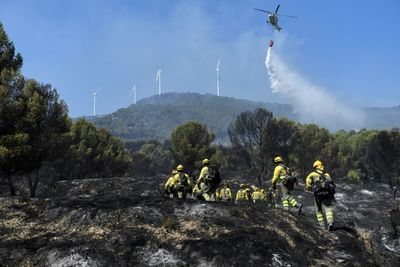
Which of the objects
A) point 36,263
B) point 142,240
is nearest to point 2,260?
point 36,263

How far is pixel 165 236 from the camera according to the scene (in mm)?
Result: 14227

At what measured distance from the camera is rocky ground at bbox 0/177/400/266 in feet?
42.4

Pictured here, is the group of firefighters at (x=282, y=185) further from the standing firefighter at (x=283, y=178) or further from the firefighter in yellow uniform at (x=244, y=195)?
the firefighter in yellow uniform at (x=244, y=195)

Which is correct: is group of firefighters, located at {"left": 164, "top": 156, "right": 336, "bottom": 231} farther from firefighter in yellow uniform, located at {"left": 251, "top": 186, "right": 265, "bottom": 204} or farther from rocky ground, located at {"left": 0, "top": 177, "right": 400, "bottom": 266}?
firefighter in yellow uniform, located at {"left": 251, "top": 186, "right": 265, "bottom": 204}

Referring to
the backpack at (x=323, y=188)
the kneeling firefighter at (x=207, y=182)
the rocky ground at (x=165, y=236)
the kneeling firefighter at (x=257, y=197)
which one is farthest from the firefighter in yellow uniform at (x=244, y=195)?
the backpack at (x=323, y=188)

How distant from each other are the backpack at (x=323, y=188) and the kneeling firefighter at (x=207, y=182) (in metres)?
4.66

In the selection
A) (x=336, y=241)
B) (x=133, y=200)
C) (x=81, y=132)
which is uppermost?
(x=81, y=132)

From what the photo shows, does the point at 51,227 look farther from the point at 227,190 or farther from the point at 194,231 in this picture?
the point at 227,190

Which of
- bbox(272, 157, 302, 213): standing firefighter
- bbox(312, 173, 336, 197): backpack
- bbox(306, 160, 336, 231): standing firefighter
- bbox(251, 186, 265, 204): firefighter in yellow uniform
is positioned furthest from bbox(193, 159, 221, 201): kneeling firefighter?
bbox(251, 186, 265, 204): firefighter in yellow uniform

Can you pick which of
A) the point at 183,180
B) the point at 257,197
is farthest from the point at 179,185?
the point at 257,197

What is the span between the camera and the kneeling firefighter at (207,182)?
794 inches

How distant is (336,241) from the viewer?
1638 cm

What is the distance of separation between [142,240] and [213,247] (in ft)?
6.56

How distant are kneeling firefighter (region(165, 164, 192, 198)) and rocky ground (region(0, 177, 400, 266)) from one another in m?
2.73
